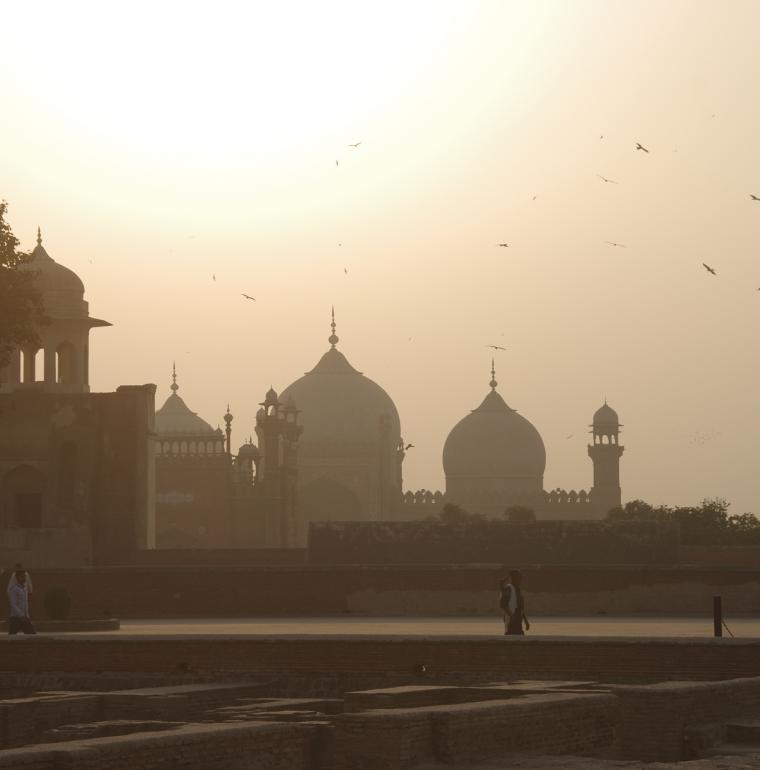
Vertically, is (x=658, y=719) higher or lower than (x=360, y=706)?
lower

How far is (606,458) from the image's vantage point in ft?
257

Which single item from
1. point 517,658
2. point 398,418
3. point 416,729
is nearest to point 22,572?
point 517,658

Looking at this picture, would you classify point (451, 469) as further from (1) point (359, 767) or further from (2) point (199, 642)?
(1) point (359, 767)

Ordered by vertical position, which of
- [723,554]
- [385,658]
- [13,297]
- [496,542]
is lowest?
[385,658]

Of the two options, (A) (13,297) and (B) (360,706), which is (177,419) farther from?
(B) (360,706)

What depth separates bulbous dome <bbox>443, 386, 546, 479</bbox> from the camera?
258ft

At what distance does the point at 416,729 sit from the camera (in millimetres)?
9109

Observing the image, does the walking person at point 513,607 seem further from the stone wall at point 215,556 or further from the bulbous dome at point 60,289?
the bulbous dome at point 60,289

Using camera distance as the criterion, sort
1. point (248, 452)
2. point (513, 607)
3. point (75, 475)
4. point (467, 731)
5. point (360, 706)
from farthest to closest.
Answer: point (248, 452)
point (75, 475)
point (513, 607)
point (360, 706)
point (467, 731)

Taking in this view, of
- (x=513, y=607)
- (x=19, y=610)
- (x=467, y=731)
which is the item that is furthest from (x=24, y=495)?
(x=467, y=731)

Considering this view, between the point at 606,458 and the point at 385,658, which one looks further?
the point at 606,458

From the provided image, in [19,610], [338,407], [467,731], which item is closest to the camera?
[467,731]

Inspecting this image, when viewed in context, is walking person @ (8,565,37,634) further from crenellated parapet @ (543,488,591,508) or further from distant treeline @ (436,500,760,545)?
crenellated parapet @ (543,488,591,508)

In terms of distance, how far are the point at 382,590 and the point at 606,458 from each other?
54121 mm
